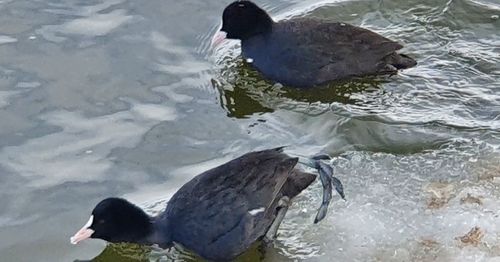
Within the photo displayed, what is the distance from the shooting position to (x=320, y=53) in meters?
7.62

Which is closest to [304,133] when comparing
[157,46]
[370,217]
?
[370,217]

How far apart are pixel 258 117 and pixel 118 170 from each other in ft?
3.83

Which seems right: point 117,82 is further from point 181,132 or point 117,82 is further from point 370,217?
point 370,217

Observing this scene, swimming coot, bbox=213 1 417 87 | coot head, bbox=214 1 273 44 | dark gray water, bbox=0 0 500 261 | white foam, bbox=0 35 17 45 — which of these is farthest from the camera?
white foam, bbox=0 35 17 45

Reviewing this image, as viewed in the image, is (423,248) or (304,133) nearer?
(423,248)

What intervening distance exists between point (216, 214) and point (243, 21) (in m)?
2.58

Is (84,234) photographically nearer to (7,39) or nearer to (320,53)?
(320,53)

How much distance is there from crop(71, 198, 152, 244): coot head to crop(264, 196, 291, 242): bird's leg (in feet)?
2.26

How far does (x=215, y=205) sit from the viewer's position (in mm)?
5727

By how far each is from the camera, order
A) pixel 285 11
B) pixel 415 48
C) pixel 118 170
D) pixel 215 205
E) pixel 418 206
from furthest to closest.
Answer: pixel 285 11 → pixel 415 48 → pixel 118 170 → pixel 418 206 → pixel 215 205

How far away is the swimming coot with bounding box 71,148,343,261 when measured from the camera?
5.71 m

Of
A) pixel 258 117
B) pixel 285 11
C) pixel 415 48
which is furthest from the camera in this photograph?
pixel 285 11

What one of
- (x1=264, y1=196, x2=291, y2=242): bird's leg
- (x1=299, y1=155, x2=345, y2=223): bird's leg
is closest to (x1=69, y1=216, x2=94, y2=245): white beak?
A: (x1=264, y1=196, x2=291, y2=242): bird's leg

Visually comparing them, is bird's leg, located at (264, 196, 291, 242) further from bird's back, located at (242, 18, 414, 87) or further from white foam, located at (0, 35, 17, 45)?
white foam, located at (0, 35, 17, 45)
